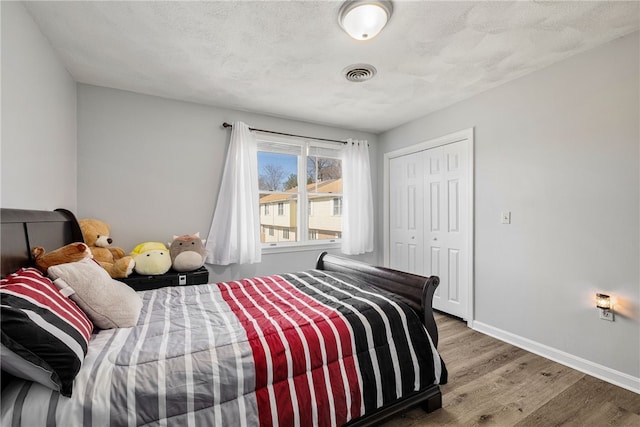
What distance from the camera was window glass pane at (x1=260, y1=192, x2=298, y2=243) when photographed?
3688 mm

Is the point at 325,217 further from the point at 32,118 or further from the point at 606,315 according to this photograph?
the point at 32,118

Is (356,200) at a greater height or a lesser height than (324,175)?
lesser

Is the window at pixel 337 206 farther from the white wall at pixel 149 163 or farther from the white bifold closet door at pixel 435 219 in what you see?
the white wall at pixel 149 163

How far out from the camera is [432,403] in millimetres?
1762

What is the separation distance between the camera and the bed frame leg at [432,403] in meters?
1.75

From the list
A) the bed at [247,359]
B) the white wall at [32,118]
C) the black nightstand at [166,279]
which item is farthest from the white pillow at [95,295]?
the black nightstand at [166,279]

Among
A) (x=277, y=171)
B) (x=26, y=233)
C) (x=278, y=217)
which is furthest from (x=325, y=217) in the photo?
(x=26, y=233)

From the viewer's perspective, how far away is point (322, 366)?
1.41 meters

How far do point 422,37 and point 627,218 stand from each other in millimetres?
1926

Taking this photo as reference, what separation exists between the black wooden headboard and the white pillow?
21 cm

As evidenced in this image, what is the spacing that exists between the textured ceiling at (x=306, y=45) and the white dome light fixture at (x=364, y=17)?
0.07 metres

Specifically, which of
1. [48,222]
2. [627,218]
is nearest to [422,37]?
[627,218]

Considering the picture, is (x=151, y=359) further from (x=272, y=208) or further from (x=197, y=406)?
(x=272, y=208)

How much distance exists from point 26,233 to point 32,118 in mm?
783
